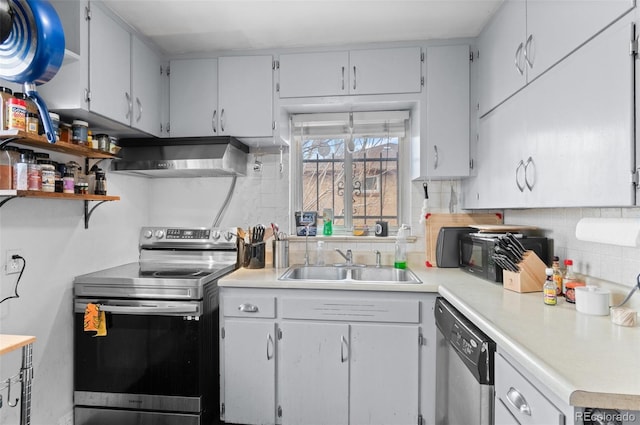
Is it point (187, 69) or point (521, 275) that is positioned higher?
point (187, 69)

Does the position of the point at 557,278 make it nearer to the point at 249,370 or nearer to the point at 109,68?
the point at 249,370

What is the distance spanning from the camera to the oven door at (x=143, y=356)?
195cm

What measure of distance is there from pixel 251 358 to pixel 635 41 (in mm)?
2101

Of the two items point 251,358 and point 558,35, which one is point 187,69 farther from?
point 558,35

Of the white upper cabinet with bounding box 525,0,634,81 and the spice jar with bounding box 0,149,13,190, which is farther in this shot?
the spice jar with bounding box 0,149,13,190

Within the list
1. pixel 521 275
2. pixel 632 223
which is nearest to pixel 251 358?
pixel 521 275

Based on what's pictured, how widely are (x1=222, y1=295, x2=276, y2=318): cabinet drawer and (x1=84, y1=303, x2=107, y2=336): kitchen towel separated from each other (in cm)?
65

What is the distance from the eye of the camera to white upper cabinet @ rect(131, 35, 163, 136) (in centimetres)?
219

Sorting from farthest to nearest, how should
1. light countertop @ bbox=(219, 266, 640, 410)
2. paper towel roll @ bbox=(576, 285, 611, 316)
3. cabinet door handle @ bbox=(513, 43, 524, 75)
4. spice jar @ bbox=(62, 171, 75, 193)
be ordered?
spice jar @ bbox=(62, 171, 75, 193), cabinet door handle @ bbox=(513, 43, 524, 75), paper towel roll @ bbox=(576, 285, 611, 316), light countertop @ bbox=(219, 266, 640, 410)

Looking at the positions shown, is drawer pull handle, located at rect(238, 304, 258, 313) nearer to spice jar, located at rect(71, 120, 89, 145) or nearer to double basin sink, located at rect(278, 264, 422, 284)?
double basin sink, located at rect(278, 264, 422, 284)

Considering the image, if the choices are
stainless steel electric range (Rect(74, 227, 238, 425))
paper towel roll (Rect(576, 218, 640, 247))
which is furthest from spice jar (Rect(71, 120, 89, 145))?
paper towel roll (Rect(576, 218, 640, 247))

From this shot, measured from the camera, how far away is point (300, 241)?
268 centimetres

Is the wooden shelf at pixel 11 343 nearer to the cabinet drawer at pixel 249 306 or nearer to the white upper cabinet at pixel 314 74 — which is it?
the cabinet drawer at pixel 249 306


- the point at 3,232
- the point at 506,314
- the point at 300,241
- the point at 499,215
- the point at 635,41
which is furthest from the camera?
the point at 300,241
